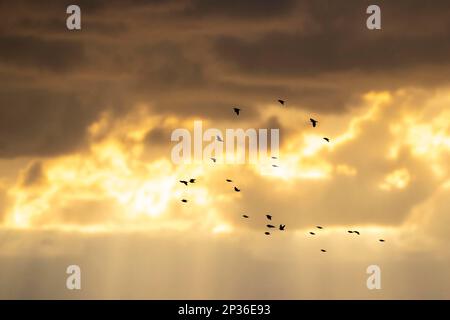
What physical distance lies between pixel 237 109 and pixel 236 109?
53 cm

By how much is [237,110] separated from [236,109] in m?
0.33

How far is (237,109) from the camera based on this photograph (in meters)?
146

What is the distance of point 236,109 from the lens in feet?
478

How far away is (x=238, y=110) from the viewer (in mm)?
146125

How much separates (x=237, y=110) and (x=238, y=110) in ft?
0.66

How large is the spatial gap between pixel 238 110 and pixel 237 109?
258 mm

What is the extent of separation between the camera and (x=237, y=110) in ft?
479

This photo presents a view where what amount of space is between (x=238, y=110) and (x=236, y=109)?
1.67 ft

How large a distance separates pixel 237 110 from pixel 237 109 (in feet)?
0.99
